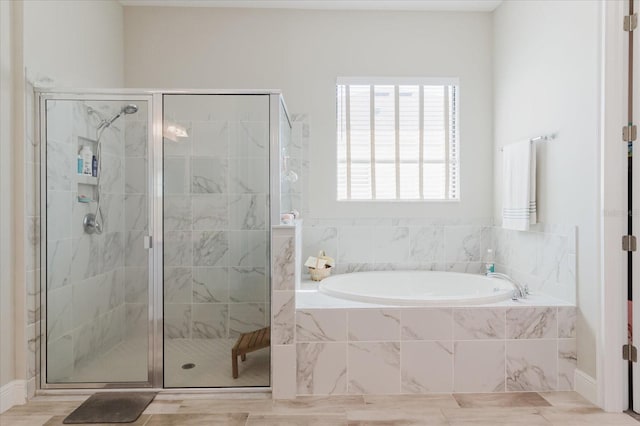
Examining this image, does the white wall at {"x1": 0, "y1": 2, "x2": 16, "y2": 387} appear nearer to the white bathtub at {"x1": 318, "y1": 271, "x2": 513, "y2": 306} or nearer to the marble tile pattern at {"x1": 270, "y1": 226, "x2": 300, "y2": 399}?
the marble tile pattern at {"x1": 270, "y1": 226, "x2": 300, "y2": 399}

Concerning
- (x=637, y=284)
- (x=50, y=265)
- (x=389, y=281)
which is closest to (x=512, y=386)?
(x=637, y=284)

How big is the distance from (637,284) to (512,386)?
34.9 inches

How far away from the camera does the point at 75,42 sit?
9.27 feet

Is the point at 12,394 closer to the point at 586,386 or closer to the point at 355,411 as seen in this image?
the point at 355,411

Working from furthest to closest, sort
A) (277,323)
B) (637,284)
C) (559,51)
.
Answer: (559,51) < (277,323) < (637,284)

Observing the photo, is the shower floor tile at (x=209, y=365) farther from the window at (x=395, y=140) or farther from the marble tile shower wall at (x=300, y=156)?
the window at (x=395, y=140)

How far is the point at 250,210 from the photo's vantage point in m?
2.44

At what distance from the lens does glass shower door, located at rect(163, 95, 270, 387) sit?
2426 millimetres

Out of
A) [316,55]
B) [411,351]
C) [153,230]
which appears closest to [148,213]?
[153,230]

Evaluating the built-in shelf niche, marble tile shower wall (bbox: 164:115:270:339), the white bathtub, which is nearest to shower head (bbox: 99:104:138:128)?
the built-in shelf niche

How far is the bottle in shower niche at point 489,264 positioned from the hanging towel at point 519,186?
0.40 metres

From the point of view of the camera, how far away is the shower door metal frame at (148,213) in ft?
7.91

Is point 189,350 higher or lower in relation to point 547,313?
lower

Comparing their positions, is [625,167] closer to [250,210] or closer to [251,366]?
[250,210]
